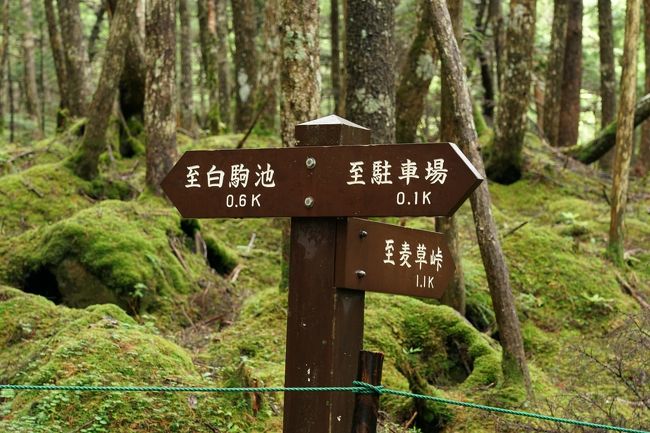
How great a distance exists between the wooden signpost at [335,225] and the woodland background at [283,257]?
1651mm

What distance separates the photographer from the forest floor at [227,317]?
18.7 ft

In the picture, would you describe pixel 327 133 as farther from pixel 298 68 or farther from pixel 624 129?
pixel 624 129

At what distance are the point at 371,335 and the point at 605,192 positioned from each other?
31.5ft

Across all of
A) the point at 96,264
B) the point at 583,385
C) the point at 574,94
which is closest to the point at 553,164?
the point at 574,94

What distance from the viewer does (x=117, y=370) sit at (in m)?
5.75

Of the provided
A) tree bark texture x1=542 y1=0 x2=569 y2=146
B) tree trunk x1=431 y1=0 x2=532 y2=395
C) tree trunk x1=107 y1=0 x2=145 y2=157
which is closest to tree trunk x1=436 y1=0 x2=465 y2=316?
tree trunk x1=431 y1=0 x2=532 y2=395

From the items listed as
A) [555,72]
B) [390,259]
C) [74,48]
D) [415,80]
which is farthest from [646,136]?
[390,259]

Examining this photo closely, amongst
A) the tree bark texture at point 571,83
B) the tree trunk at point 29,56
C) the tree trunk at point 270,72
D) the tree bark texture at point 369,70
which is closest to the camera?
the tree bark texture at point 369,70

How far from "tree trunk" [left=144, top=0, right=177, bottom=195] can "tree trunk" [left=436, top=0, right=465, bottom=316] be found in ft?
14.1

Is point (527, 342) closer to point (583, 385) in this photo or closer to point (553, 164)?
point (583, 385)

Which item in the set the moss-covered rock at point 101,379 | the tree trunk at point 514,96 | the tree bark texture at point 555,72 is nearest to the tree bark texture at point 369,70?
the moss-covered rock at point 101,379

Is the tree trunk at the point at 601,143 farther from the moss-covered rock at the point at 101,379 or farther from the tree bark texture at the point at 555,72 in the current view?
the moss-covered rock at the point at 101,379

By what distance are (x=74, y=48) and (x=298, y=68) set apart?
9.65 m

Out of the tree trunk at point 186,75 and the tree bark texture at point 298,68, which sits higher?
the tree trunk at point 186,75
